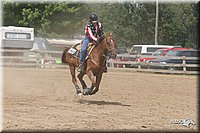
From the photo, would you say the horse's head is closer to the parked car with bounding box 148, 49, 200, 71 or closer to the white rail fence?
the white rail fence

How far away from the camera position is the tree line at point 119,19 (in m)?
30.1

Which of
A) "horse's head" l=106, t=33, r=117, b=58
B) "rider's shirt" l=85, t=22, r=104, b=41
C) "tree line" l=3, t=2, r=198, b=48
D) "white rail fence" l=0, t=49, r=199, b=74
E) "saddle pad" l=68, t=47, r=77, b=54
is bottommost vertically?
"white rail fence" l=0, t=49, r=199, b=74

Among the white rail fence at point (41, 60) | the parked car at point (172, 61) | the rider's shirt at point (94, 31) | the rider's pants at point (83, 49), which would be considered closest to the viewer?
the rider's shirt at point (94, 31)

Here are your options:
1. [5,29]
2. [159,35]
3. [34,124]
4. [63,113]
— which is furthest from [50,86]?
[159,35]

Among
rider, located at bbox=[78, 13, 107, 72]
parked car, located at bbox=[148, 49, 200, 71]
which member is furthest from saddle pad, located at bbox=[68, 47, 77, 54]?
parked car, located at bbox=[148, 49, 200, 71]

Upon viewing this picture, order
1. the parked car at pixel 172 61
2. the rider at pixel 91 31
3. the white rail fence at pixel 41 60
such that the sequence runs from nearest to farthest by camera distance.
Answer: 1. the rider at pixel 91 31
2. the parked car at pixel 172 61
3. the white rail fence at pixel 41 60

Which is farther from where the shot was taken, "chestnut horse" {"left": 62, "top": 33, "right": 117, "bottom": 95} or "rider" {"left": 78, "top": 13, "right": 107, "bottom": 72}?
"chestnut horse" {"left": 62, "top": 33, "right": 117, "bottom": 95}

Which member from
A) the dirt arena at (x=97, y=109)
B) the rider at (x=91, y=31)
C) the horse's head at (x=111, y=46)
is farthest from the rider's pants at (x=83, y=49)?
the dirt arena at (x=97, y=109)

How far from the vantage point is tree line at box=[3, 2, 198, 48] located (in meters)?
30.1

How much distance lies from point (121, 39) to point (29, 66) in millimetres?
17776

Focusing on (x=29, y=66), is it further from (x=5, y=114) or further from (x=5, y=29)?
(x=5, y=114)

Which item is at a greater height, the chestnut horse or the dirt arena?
the chestnut horse

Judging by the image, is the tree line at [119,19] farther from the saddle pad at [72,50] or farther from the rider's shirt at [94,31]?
the rider's shirt at [94,31]

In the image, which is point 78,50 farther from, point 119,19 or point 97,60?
point 119,19
